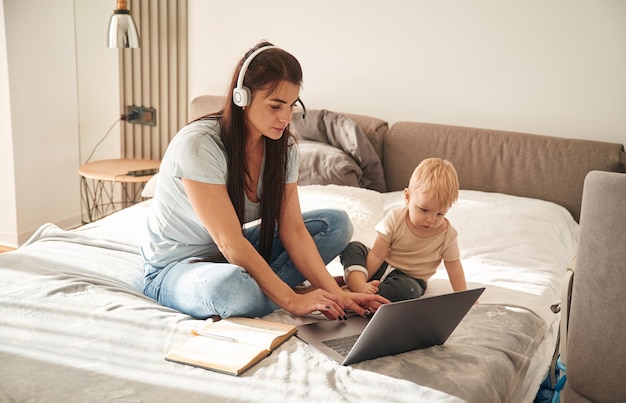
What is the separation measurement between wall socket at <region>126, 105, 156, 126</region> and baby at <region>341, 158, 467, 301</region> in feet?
6.18

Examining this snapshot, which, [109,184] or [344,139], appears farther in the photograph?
[109,184]

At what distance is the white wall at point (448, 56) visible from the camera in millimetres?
2795

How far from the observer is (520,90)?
9.60ft

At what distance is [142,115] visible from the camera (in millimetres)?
3607

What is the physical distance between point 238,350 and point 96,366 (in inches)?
11.7

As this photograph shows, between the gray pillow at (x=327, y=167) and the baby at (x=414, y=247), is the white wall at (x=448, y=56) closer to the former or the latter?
the gray pillow at (x=327, y=167)

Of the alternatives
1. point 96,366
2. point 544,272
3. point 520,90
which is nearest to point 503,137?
point 520,90

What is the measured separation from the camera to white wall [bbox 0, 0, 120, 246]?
3248mm

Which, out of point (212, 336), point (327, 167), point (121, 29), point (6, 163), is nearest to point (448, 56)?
point (327, 167)

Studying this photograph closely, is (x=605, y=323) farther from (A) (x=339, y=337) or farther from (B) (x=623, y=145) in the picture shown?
(B) (x=623, y=145)

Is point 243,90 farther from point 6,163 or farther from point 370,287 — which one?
point 6,163

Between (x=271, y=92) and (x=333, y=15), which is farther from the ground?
(x=333, y=15)

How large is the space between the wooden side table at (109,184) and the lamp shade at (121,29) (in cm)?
58

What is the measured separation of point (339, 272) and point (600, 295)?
81cm
